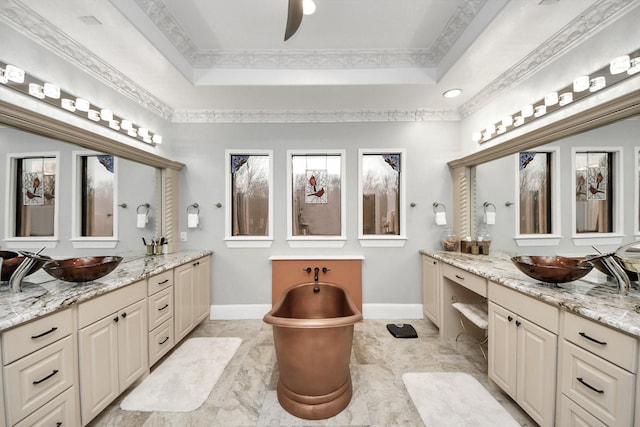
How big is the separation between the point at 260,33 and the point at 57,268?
236 centimetres

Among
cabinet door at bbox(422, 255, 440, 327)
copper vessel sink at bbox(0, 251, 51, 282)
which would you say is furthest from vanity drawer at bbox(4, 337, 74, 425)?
cabinet door at bbox(422, 255, 440, 327)

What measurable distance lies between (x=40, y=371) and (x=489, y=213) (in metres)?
3.70

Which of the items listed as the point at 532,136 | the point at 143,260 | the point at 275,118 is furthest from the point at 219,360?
the point at 532,136

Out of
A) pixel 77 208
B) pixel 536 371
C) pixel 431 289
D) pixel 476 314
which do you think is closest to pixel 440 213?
pixel 431 289

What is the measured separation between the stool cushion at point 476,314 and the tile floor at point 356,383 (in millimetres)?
460

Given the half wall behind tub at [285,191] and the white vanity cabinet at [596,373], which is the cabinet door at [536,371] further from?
the half wall behind tub at [285,191]

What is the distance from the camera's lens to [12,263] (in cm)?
147

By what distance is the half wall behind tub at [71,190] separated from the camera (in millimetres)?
1517

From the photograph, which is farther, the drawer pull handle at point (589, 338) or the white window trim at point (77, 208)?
the white window trim at point (77, 208)

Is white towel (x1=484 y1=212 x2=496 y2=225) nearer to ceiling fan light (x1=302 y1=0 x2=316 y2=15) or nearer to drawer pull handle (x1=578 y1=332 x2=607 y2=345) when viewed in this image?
drawer pull handle (x1=578 y1=332 x2=607 y2=345)

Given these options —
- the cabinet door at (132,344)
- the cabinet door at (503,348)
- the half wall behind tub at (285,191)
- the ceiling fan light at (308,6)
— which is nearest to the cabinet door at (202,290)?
→ the half wall behind tub at (285,191)

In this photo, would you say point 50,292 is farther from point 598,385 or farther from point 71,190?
point 598,385

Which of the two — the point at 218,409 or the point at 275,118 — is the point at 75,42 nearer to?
the point at 275,118

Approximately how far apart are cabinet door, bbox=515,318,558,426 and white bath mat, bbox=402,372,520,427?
209mm
